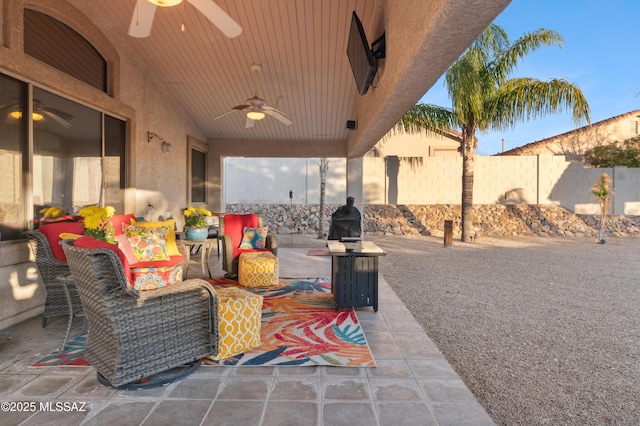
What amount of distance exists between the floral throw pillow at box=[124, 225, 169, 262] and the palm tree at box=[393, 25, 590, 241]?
6838 mm

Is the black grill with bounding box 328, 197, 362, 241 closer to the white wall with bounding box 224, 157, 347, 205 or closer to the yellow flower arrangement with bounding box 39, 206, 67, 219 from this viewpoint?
the yellow flower arrangement with bounding box 39, 206, 67, 219

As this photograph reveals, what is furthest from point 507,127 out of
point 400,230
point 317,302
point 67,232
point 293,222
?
point 67,232

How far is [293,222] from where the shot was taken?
12.5m

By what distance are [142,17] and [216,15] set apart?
0.75 m

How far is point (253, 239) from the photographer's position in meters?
5.27

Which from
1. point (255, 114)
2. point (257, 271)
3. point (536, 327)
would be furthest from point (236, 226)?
point (536, 327)

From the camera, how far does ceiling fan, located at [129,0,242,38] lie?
2840 mm

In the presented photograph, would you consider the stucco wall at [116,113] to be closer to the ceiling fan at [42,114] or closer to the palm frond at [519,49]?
the ceiling fan at [42,114]

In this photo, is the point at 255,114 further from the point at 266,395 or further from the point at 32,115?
the point at 266,395

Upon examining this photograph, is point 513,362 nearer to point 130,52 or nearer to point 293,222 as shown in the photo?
point 130,52

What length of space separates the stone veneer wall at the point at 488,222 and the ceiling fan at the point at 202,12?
345 inches

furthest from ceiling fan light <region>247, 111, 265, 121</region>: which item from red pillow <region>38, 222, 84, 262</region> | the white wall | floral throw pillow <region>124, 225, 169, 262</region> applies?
the white wall

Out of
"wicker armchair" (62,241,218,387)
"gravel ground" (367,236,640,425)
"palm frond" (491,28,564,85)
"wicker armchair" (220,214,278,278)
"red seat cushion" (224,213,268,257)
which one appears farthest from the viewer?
"palm frond" (491,28,564,85)

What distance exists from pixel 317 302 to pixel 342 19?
349 centimetres
